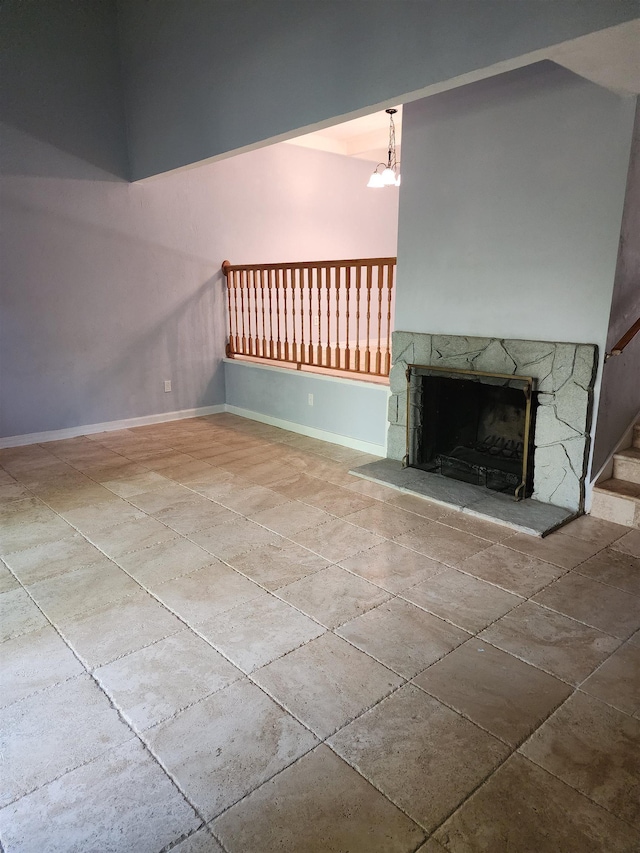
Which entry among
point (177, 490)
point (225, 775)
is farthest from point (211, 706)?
point (177, 490)

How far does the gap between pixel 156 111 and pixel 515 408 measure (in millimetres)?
3733

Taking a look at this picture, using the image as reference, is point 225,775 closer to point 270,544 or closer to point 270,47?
point 270,544

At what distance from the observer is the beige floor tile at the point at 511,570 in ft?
8.18

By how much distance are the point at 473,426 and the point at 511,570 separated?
1452 mm

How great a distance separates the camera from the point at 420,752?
159 cm

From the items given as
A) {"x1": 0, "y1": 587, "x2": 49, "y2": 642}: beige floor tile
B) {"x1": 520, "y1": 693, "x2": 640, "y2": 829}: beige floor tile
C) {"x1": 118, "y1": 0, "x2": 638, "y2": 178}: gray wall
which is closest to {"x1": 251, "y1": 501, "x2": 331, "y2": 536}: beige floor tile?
{"x1": 0, "y1": 587, "x2": 49, "y2": 642}: beige floor tile

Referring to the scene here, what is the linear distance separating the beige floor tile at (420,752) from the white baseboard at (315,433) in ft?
9.15

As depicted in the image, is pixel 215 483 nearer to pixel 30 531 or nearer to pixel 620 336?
pixel 30 531

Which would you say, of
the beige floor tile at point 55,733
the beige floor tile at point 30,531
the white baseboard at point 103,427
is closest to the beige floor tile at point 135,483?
the beige floor tile at point 30,531

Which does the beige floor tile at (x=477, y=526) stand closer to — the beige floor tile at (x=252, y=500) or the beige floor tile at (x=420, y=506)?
the beige floor tile at (x=420, y=506)

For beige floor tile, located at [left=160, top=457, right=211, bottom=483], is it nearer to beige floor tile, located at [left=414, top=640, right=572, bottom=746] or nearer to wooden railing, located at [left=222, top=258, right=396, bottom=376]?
wooden railing, located at [left=222, top=258, right=396, bottom=376]

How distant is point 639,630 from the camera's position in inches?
85.2

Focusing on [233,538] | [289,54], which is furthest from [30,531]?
[289,54]

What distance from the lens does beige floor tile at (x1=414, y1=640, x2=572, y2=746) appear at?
1705 mm
